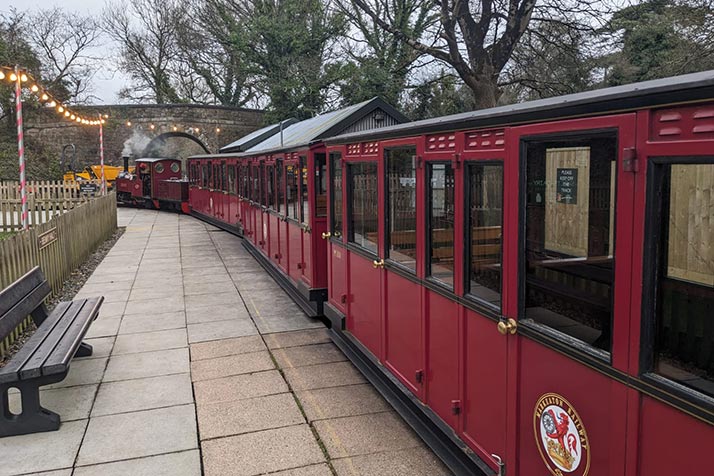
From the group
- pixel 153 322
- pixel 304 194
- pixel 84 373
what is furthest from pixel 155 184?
pixel 84 373

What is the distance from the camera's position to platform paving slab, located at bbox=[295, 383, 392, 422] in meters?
5.03

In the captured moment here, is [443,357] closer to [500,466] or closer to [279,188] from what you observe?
[500,466]

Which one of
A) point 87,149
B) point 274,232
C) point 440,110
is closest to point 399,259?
point 274,232

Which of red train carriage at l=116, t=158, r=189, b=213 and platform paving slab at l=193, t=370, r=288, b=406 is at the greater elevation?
red train carriage at l=116, t=158, r=189, b=213

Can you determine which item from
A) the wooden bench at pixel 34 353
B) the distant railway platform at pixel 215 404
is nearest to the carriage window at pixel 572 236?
the distant railway platform at pixel 215 404

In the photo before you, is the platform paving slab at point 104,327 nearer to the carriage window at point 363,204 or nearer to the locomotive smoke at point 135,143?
the carriage window at point 363,204

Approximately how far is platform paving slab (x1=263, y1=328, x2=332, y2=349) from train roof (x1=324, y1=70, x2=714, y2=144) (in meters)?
3.90

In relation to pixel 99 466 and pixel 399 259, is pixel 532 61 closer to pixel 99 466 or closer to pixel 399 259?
pixel 399 259

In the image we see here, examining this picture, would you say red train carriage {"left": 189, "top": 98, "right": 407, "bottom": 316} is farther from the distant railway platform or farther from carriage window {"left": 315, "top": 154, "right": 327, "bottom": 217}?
the distant railway platform

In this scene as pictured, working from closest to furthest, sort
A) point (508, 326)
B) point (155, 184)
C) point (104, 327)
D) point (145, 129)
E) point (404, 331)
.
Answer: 1. point (508, 326)
2. point (404, 331)
3. point (104, 327)
4. point (155, 184)
5. point (145, 129)

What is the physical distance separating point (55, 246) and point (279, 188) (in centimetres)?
375

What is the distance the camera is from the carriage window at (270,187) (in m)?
10.6

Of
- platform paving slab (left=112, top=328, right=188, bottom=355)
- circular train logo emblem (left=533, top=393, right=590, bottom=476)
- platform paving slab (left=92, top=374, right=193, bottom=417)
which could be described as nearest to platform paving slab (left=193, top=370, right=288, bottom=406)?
platform paving slab (left=92, top=374, right=193, bottom=417)

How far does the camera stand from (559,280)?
9.77ft
